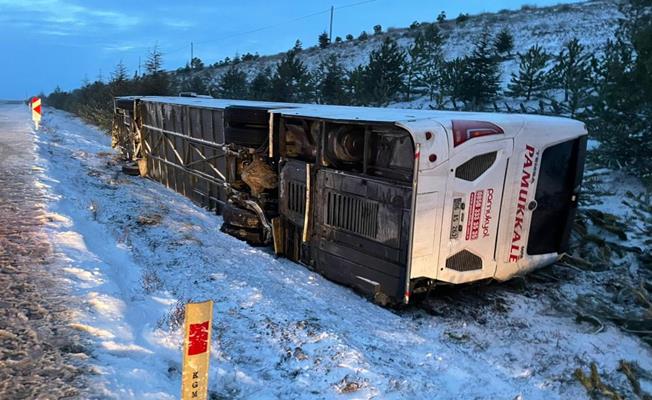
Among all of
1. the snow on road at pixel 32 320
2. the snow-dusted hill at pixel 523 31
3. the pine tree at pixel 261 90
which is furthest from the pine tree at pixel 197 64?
the snow on road at pixel 32 320

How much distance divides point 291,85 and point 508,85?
13.8 metres

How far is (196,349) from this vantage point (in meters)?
2.83

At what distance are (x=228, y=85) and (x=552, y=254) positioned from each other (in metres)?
31.7

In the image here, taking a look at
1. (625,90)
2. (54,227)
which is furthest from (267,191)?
(625,90)

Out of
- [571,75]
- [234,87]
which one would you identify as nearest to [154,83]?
[234,87]

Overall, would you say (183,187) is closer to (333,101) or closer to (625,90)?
(625,90)

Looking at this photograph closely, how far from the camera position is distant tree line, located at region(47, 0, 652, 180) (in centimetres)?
1023

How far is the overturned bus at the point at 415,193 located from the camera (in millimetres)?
5355

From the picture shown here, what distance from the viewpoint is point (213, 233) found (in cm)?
869

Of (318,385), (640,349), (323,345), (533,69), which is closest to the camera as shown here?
(318,385)

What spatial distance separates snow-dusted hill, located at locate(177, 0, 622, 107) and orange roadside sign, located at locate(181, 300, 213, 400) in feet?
75.5

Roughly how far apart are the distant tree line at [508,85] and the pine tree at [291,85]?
6 centimetres

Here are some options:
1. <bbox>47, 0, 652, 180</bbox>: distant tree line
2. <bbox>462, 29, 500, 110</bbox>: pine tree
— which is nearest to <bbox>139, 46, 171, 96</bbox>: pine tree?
<bbox>47, 0, 652, 180</bbox>: distant tree line

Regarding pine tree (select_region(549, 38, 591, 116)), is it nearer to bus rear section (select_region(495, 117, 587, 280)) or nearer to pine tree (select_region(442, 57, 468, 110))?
pine tree (select_region(442, 57, 468, 110))
